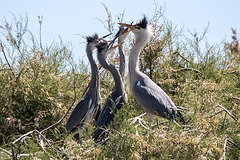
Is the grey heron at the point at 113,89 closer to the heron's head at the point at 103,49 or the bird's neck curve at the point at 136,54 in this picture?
the heron's head at the point at 103,49

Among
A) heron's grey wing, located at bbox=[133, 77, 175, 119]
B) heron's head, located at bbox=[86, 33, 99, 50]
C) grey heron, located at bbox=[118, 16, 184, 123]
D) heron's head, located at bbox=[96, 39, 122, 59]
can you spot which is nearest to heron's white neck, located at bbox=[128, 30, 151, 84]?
grey heron, located at bbox=[118, 16, 184, 123]

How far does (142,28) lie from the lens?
5.09 meters

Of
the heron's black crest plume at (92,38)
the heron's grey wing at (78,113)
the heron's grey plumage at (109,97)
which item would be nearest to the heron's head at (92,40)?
the heron's black crest plume at (92,38)

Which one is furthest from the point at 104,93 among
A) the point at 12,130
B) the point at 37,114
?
the point at 12,130

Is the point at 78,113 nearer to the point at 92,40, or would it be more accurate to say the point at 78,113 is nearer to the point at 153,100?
the point at 153,100

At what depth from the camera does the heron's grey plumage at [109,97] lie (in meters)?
4.29

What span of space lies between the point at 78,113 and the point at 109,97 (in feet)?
1.69

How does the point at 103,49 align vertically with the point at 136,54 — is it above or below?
above

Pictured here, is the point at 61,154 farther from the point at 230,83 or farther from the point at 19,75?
the point at 230,83

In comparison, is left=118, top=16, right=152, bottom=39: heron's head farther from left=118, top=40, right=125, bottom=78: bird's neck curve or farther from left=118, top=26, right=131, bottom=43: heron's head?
left=118, top=40, right=125, bottom=78: bird's neck curve

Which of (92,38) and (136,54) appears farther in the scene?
(92,38)

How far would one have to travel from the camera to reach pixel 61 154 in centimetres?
307

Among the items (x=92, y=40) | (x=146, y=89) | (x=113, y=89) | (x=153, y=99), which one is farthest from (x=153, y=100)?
(x=92, y=40)

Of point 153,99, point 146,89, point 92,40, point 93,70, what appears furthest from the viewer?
point 92,40
